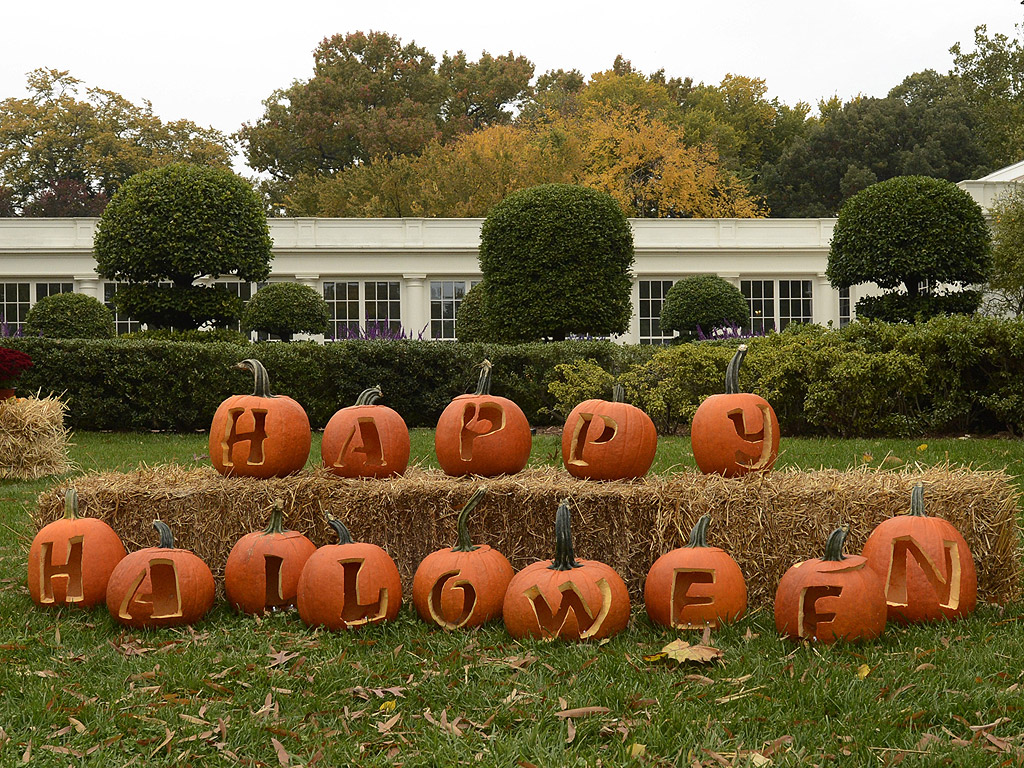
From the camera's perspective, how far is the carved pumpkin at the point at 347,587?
352 cm

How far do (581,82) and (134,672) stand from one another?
141 feet

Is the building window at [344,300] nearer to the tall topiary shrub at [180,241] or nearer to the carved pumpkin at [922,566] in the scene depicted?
the tall topiary shrub at [180,241]

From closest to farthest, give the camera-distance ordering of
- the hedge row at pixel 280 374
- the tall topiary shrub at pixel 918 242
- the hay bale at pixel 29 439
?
the hay bale at pixel 29 439
the hedge row at pixel 280 374
the tall topiary shrub at pixel 918 242

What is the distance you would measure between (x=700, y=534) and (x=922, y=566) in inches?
34.4

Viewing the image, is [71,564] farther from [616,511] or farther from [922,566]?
[922,566]

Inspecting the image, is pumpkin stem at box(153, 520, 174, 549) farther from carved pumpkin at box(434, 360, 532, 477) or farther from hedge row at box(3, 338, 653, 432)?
hedge row at box(3, 338, 653, 432)

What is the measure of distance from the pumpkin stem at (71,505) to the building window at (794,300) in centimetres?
2285

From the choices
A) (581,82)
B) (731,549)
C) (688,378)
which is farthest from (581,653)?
(581,82)

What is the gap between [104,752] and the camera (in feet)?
7.96

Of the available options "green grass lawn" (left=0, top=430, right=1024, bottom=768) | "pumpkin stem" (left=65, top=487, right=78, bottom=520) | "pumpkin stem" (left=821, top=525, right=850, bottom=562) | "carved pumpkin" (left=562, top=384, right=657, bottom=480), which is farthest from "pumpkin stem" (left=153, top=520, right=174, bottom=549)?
"pumpkin stem" (left=821, top=525, right=850, bottom=562)

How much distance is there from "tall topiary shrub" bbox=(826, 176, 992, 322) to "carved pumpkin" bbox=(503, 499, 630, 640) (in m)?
11.8

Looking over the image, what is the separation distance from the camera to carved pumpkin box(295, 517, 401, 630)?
3518 millimetres

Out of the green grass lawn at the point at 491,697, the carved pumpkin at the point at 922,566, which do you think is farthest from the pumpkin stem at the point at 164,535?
the carved pumpkin at the point at 922,566

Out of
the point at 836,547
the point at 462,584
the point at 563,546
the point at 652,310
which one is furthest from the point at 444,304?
the point at 836,547
